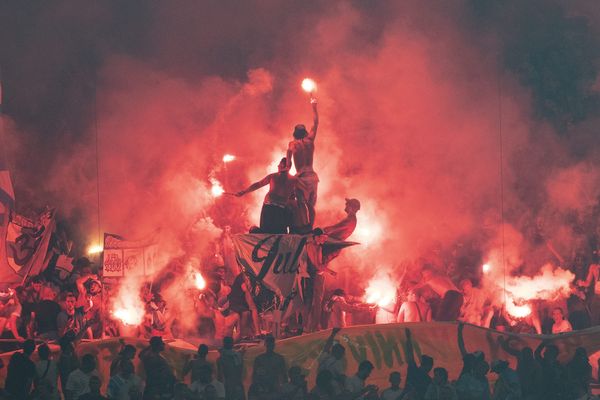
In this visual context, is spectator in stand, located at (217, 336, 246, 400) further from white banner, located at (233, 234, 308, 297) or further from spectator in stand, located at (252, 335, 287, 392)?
white banner, located at (233, 234, 308, 297)

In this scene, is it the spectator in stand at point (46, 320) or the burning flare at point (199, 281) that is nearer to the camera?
the spectator in stand at point (46, 320)

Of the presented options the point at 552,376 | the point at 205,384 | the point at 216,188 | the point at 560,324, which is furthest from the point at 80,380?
the point at 216,188

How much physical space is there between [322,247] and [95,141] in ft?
21.2

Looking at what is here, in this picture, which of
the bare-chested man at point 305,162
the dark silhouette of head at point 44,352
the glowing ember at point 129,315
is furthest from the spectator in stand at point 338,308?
the dark silhouette of head at point 44,352

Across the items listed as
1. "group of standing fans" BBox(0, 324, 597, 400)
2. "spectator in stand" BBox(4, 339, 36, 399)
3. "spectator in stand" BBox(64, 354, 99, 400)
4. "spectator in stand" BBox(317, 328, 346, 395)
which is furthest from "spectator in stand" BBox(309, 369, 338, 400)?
"spectator in stand" BBox(4, 339, 36, 399)

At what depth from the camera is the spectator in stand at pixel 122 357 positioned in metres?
9.45

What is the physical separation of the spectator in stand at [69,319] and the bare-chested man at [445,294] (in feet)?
17.5

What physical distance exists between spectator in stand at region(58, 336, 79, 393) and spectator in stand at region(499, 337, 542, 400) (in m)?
4.60

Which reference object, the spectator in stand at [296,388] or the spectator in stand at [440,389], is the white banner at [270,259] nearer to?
the spectator in stand at [296,388]

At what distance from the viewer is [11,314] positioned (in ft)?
43.4

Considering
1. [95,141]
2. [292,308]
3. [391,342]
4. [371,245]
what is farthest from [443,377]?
[95,141]

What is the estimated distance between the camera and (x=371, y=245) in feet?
58.0

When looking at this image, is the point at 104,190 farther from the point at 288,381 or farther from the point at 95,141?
the point at 288,381

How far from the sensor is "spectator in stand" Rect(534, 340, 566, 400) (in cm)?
955
